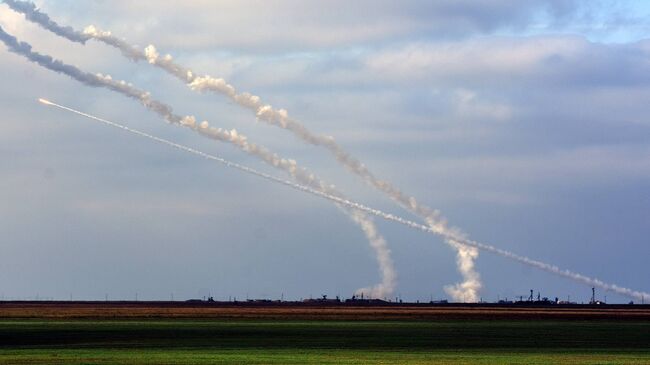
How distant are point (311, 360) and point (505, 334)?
125ft

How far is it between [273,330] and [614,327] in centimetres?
3564

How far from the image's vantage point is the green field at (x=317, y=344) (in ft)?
230

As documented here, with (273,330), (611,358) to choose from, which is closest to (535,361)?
(611,358)

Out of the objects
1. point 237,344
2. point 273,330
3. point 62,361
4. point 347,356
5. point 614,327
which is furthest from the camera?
point 614,327

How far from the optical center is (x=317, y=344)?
8581cm

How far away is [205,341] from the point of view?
89375 millimetres

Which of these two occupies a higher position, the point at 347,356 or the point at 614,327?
the point at 614,327

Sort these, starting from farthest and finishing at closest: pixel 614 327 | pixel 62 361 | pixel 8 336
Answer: pixel 614 327 < pixel 8 336 < pixel 62 361

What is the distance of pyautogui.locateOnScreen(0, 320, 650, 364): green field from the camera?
70125mm

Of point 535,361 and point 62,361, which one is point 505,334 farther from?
point 62,361

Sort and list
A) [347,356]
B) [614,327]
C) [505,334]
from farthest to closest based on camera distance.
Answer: [614,327] < [505,334] < [347,356]

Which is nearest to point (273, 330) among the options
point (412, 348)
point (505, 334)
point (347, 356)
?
point (505, 334)

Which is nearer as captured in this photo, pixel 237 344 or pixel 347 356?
pixel 347 356

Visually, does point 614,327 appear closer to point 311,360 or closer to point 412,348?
point 412,348
